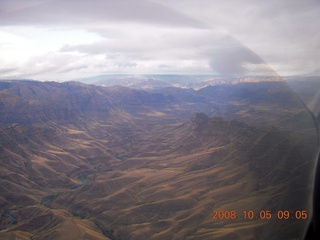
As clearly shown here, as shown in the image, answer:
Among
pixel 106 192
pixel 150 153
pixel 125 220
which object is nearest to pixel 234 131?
pixel 150 153

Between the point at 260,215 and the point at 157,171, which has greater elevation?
the point at 260,215

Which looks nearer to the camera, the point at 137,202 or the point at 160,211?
the point at 160,211

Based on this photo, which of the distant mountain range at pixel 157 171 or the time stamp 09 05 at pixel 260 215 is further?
the distant mountain range at pixel 157 171

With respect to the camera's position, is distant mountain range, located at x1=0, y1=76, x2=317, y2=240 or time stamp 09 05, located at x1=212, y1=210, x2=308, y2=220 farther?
distant mountain range, located at x1=0, y1=76, x2=317, y2=240

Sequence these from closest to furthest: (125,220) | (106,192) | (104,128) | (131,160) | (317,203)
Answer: (317,203), (125,220), (106,192), (131,160), (104,128)

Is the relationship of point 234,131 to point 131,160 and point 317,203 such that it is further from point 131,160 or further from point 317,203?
point 317,203

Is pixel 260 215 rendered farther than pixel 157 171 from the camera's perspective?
No

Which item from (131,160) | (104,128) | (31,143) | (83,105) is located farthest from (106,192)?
(83,105)

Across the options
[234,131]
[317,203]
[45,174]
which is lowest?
[45,174]

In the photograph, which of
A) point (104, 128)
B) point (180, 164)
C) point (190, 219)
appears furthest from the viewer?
point (104, 128)

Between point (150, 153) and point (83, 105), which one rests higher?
point (83, 105)
